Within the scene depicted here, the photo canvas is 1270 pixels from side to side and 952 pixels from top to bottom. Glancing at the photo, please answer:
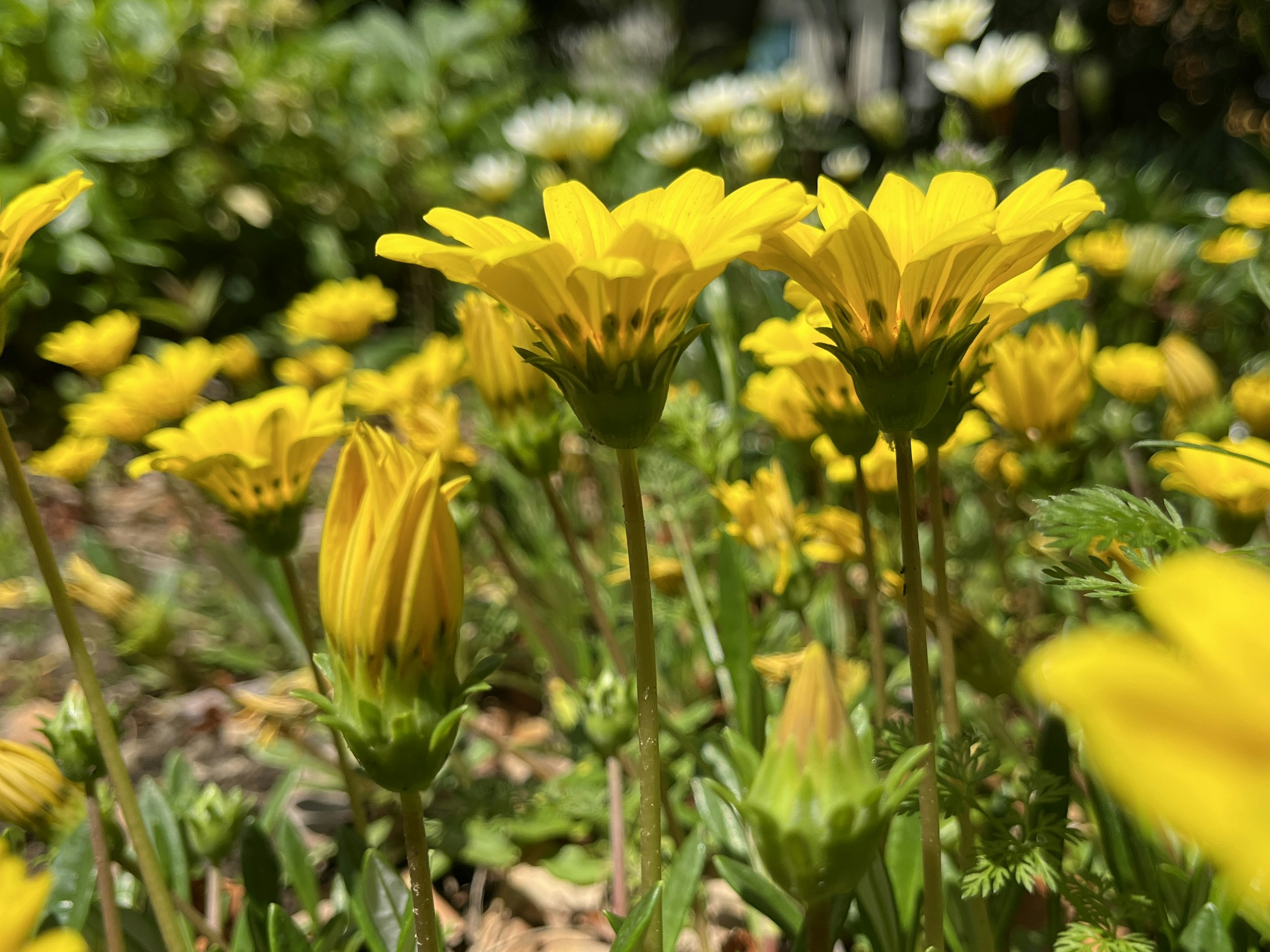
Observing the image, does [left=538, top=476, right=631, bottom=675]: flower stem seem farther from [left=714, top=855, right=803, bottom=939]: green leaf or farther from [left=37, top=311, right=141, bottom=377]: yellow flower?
[left=37, top=311, right=141, bottom=377]: yellow flower

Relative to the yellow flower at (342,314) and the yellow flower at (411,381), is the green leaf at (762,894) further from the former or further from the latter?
the yellow flower at (342,314)

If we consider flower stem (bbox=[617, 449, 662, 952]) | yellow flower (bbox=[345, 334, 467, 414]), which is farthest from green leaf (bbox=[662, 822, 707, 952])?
yellow flower (bbox=[345, 334, 467, 414])

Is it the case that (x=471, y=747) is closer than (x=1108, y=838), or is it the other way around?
(x=1108, y=838)

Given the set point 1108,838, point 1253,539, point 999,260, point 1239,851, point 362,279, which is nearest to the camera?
point 1239,851

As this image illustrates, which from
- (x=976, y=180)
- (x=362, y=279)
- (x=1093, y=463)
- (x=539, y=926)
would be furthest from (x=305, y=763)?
(x=362, y=279)

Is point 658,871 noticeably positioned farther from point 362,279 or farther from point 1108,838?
point 362,279
